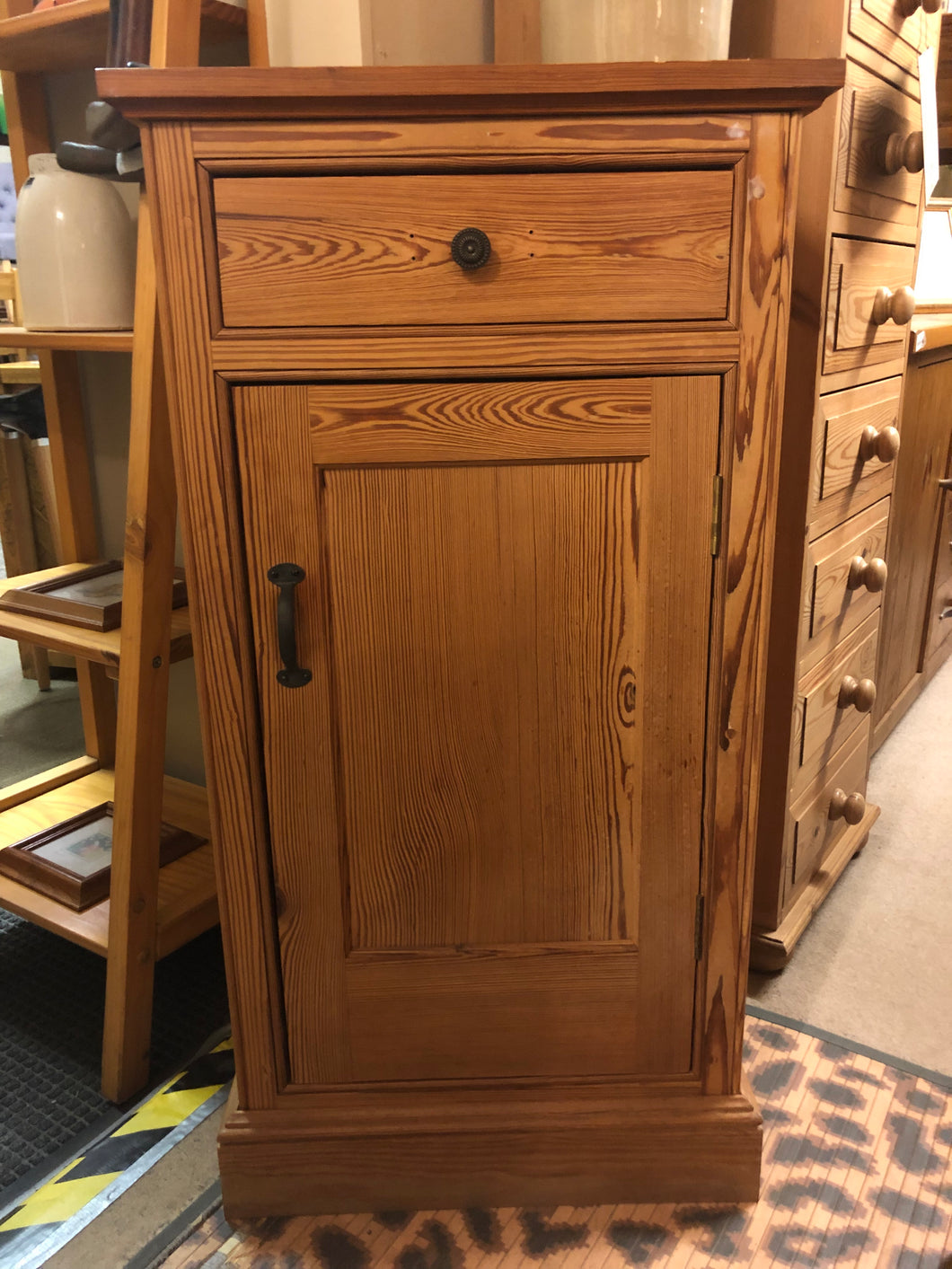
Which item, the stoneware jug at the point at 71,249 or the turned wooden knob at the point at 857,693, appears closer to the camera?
the stoneware jug at the point at 71,249

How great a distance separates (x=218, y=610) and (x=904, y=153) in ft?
3.28

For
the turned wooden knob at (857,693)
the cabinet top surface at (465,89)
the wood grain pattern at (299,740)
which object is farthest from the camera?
the turned wooden knob at (857,693)

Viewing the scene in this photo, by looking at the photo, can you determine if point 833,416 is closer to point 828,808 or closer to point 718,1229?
point 828,808

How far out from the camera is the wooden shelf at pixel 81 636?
122 cm

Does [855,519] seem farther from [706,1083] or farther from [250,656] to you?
[250,656]

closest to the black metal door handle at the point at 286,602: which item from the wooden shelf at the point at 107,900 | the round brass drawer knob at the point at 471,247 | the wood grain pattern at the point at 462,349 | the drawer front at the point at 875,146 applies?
the wood grain pattern at the point at 462,349

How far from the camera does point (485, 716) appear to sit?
3.05ft

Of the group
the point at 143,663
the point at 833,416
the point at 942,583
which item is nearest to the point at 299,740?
the point at 143,663

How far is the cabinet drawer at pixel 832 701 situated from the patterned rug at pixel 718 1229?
0.47 m

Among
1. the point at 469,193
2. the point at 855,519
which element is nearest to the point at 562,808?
the point at 469,193

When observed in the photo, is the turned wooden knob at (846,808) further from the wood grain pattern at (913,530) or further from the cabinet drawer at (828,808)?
the wood grain pattern at (913,530)

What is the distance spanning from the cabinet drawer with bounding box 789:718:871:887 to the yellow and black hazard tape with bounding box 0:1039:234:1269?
87cm

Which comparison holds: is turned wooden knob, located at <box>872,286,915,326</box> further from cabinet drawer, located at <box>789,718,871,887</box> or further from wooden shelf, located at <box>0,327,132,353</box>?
wooden shelf, located at <box>0,327,132,353</box>

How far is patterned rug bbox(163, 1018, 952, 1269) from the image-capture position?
101 cm
